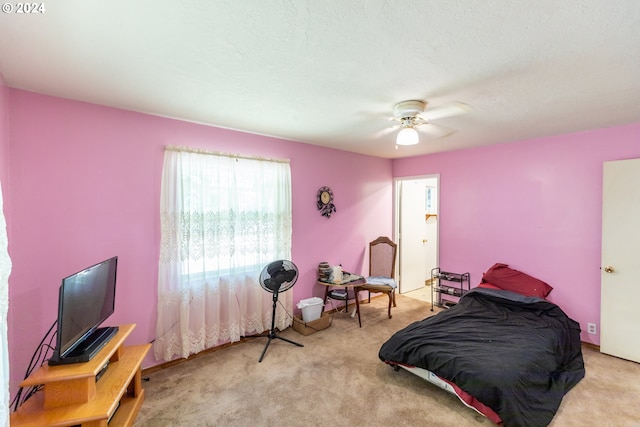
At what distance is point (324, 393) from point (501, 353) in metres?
1.44

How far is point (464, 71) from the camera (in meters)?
1.73

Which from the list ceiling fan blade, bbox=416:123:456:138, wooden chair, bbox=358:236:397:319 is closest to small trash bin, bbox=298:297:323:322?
wooden chair, bbox=358:236:397:319

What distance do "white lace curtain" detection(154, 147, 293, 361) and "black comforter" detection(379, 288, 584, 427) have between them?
161cm

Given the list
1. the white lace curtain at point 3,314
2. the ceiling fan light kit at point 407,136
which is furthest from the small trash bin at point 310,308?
the white lace curtain at point 3,314

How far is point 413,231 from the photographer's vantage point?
17.3 ft

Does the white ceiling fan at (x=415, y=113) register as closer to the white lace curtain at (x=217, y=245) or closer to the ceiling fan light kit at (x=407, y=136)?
the ceiling fan light kit at (x=407, y=136)

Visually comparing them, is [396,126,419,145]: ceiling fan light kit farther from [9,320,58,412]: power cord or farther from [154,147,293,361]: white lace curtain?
[9,320,58,412]: power cord

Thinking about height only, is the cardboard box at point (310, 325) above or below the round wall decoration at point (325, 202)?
below

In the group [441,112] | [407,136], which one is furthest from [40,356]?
[441,112]

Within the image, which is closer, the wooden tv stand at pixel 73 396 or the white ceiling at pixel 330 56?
the white ceiling at pixel 330 56

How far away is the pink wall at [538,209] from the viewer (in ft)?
10.1

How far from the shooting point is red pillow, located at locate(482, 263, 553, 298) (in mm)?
3248

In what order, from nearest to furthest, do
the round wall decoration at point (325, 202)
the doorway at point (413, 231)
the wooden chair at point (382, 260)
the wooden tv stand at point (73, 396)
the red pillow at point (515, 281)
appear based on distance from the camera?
the wooden tv stand at point (73, 396), the red pillow at point (515, 281), the round wall decoration at point (325, 202), the wooden chair at point (382, 260), the doorway at point (413, 231)

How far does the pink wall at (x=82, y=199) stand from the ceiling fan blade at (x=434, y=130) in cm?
189
